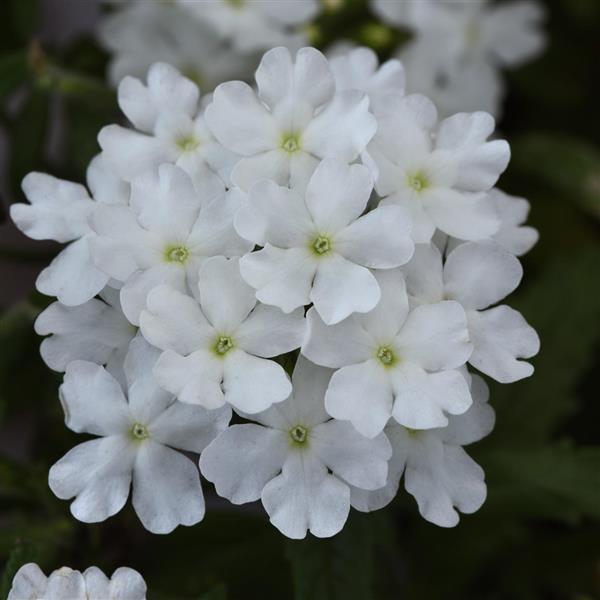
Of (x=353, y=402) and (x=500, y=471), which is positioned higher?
(x=353, y=402)

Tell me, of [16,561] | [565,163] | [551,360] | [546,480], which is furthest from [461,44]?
[16,561]

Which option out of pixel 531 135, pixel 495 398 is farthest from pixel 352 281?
pixel 531 135

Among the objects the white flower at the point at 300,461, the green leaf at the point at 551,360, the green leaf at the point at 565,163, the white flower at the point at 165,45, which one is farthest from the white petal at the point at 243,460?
the green leaf at the point at 565,163

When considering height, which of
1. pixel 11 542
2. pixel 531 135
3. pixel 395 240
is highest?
pixel 395 240

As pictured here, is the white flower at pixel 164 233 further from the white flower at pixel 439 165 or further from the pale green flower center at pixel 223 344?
the white flower at pixel 439 165

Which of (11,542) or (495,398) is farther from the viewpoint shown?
(495,398)

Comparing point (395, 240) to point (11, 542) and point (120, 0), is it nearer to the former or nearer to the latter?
point (11, 542)

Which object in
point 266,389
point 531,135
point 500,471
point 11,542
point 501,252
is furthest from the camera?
point 531,135
